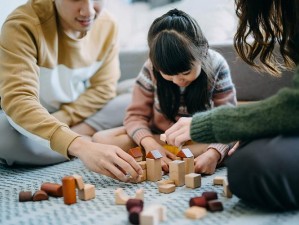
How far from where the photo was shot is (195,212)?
2.86 ft

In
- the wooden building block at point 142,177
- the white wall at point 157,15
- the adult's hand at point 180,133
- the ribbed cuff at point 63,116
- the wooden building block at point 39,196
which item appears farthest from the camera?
the white wall at point 157,15

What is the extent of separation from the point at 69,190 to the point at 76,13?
0.64 metres

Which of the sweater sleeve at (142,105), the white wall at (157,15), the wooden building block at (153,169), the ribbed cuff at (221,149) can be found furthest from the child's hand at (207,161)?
the white wall at (157,15)

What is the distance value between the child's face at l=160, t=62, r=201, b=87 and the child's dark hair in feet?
0.06

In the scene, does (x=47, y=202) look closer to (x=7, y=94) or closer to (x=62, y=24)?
(x=7, y=94)

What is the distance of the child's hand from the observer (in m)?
1.22

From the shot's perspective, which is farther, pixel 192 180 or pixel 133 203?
pixel 192 180

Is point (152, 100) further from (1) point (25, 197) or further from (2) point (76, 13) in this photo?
(1) point (25, 197)

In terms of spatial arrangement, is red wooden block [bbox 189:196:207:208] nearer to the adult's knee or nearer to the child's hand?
the adult's knee

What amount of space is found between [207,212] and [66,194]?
31cm

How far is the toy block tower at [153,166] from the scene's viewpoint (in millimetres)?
1162

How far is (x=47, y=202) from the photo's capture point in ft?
3.38

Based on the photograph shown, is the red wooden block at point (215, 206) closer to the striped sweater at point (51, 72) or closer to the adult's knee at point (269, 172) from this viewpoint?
the adult's knee at point (269, 172)

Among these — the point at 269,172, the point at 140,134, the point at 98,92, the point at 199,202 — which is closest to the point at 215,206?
the point at 199,202
